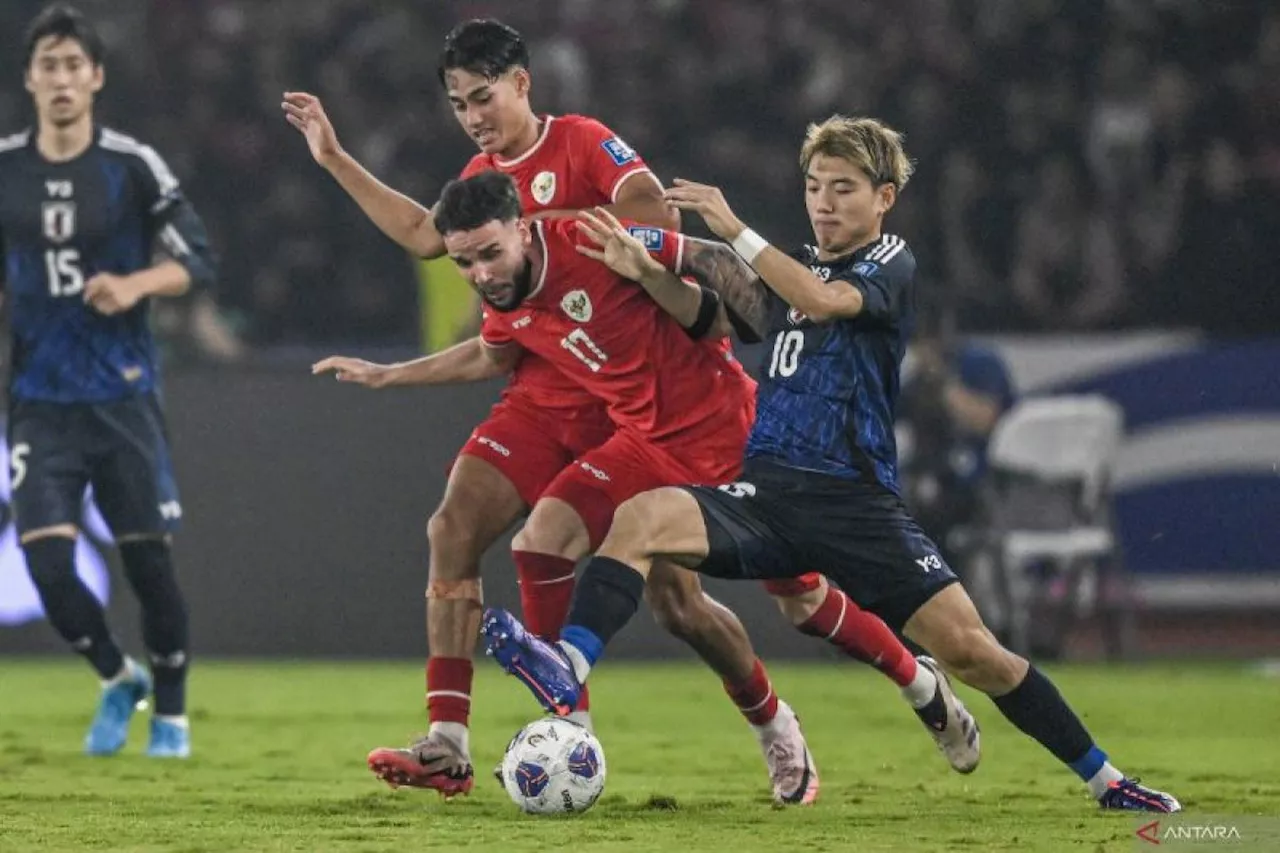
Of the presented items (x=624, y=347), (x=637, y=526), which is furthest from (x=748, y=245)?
(x=624, y=347)

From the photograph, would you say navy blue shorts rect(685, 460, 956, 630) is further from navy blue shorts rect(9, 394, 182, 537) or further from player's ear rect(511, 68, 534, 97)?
navy blue shorts rect(9, 394, 182, 537)

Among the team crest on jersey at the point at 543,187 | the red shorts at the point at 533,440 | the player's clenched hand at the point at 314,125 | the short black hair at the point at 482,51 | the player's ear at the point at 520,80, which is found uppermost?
the short black hair at the point at 482,51

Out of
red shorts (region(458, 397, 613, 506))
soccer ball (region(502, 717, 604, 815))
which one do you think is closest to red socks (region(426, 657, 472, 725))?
red shorts (region(458, 397, 613, 506))

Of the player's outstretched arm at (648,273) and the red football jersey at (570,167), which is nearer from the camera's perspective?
the player's outstretched arm at (648,273)

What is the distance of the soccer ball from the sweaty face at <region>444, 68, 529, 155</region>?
1.84 m

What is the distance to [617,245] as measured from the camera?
6.38 metres

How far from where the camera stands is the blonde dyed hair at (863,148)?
641 centimetres

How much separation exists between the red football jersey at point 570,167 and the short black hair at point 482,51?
30cm

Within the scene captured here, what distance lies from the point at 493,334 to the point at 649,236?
0.70m

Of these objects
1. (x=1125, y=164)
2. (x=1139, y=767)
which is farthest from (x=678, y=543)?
(x=1125, y=164)

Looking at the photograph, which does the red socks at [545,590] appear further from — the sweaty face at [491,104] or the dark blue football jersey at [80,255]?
the dark blue football jersey at [80,255]

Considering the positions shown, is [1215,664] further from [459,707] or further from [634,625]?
[459,707]

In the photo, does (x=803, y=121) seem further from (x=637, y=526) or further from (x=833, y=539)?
(x=637, y=526)

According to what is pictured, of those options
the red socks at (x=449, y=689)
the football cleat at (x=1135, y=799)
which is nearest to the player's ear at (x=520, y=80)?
the red socks at (x=449, y=689)
